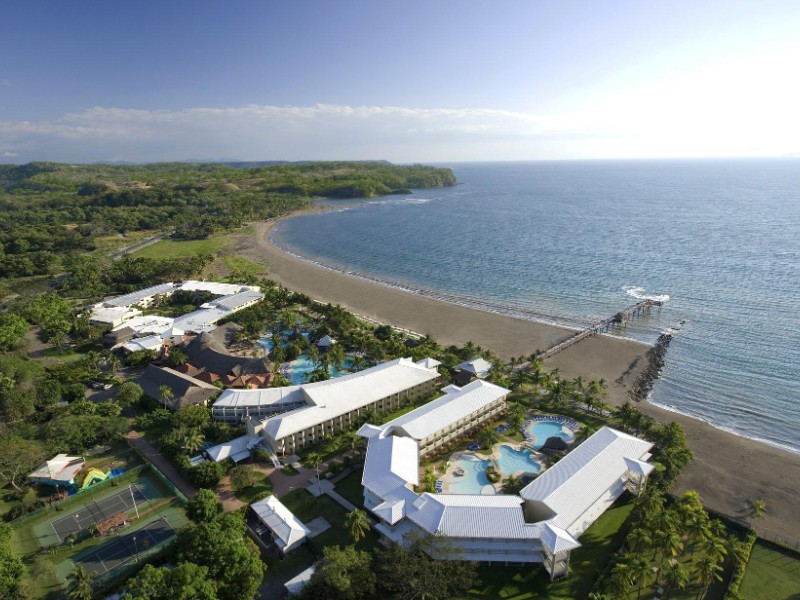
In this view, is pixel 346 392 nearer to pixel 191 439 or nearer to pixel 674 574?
pixel 191 439

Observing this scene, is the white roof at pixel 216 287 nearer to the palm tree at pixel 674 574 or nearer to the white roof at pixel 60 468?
the white roof at pixel 60 468

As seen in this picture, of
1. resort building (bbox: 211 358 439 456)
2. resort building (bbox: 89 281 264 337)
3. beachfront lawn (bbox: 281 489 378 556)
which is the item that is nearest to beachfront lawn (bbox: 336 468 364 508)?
beachfront lawn (bbox: 281 489 378 556)

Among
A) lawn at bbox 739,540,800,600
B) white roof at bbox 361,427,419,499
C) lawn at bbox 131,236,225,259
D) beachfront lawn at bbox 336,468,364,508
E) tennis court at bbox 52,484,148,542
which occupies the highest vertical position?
white roof at bbox 361,427,419,499

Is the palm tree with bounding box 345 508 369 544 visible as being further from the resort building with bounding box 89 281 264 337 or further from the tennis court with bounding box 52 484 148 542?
the resort building with bounding box 89 281 264 337

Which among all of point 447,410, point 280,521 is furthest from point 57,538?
point 447,410

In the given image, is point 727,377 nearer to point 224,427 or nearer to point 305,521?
point 305,521

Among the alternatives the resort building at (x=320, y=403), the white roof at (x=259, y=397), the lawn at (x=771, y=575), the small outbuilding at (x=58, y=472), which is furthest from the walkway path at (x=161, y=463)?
the lawn at (x=771, y=575)
